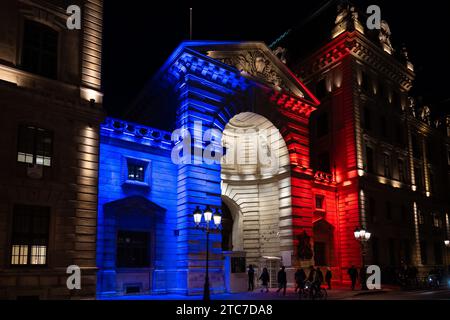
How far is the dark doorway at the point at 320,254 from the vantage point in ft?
128

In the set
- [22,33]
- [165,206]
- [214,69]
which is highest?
[214,69]

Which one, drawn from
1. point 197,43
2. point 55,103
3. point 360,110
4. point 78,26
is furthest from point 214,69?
point 360,110

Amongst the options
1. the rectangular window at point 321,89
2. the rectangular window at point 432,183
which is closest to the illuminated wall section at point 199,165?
the rectangular window at point 321,89

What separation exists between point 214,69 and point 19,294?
19217 millimetres

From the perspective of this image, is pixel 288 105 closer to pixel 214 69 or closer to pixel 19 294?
pixel 214 69

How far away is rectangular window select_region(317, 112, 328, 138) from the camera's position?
147 feet

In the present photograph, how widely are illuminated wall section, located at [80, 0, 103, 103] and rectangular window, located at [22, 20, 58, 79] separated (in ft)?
4.73

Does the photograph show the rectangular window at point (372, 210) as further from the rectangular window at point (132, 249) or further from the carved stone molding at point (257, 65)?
the rectangular window at point (132, 249)

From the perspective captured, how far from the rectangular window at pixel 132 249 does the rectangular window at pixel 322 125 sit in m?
23.0

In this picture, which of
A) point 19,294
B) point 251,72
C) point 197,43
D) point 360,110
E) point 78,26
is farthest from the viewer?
point 360,110

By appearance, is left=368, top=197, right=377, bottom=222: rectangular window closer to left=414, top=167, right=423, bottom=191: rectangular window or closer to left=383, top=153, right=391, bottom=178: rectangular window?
left=383, top=153, right=391, bottom=178: rectangular window

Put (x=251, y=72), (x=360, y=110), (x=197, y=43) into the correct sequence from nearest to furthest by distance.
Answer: (x=197, y=43) → (x=251, y=72) → (x=360, y=110)

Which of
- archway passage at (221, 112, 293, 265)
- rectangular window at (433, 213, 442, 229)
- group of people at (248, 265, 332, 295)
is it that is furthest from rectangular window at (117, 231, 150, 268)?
rectangular window at (433, 213, 442, 229)

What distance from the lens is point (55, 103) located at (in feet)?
72.2
